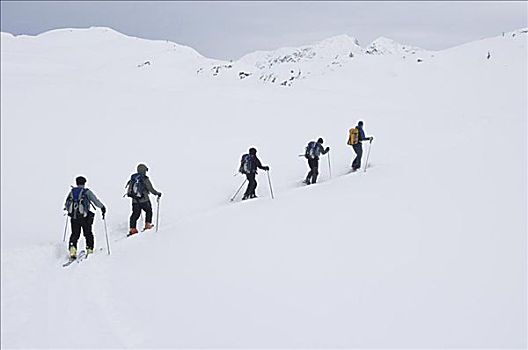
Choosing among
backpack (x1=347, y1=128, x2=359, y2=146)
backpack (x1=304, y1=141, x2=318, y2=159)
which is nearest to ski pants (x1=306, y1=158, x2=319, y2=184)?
backpack (x1=304, y1=141, x2=318, y2=159)

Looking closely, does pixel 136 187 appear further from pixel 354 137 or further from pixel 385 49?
pixel 385 49

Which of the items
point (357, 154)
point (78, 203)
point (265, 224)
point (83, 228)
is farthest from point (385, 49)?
point (78, 203)

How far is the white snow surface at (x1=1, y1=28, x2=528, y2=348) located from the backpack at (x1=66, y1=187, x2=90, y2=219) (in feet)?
2.73

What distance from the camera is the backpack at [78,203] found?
8.95 metres

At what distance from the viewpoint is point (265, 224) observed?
9.55 m

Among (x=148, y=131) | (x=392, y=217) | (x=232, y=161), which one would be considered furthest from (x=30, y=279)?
(x=148, y=131)

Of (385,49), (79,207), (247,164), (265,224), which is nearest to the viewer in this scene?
(79,207)

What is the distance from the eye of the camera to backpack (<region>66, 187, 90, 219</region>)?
8.95 meters

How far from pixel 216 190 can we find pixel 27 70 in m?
17.7

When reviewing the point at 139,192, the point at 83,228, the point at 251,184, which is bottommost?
the point at 83,228

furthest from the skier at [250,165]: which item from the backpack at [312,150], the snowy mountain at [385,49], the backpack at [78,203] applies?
the snowy mountain at [385,49]

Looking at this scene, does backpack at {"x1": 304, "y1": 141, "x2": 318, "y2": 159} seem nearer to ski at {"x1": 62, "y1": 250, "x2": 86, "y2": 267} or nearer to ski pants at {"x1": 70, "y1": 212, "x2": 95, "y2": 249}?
ski pants at {"x1": 70, "y1": 212, "x2": 95, "y2": 249}

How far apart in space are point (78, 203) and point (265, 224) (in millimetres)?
3292

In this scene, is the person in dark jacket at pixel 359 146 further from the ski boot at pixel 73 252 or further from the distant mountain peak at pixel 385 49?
the distant mountain peak at pixel 385 49
